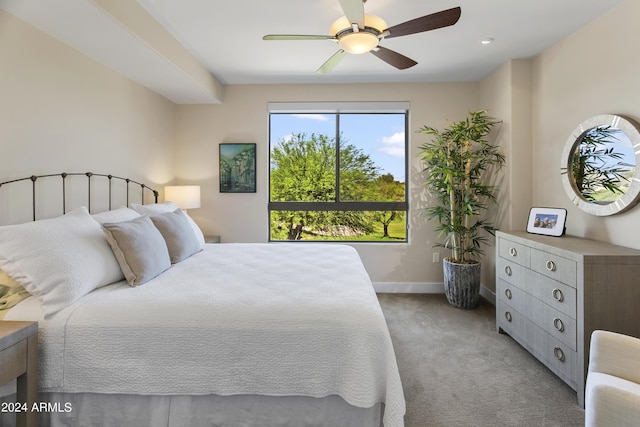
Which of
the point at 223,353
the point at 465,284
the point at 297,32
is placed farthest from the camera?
the point at 465,284

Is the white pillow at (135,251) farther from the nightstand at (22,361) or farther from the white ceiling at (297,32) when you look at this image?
the white ceiling at (297,32)

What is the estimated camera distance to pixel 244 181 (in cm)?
401

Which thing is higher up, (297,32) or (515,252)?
(297,32)

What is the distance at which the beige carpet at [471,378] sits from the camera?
70.6 inches

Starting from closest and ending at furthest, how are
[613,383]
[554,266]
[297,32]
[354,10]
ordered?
1. [613,383]
2. [354,10]
3. [554,266]
4. [297,32]

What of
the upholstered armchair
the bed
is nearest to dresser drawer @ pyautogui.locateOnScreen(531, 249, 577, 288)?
the upholstered armchair

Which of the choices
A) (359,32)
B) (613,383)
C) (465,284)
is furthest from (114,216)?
(465,284)

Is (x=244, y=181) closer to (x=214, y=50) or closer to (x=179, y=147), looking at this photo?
(x=179, y=147)

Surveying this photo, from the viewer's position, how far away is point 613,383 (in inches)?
48.5

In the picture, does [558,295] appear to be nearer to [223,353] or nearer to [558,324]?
[558,324]

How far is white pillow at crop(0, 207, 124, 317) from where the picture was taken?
149 centimetres

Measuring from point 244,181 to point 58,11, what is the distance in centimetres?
235

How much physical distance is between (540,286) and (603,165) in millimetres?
1015

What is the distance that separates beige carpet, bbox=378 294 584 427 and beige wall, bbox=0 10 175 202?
114 inches
